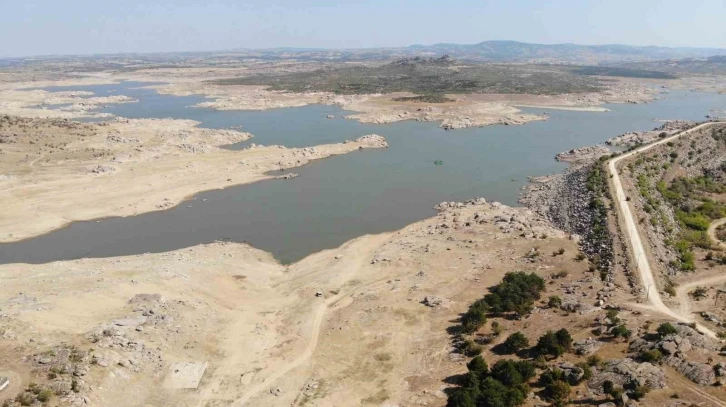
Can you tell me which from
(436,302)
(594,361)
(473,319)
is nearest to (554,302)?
(473,319)

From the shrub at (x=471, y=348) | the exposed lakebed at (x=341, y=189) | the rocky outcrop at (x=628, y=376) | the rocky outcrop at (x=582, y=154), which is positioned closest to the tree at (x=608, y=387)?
the rocky outcrop at (x=628, y=376)

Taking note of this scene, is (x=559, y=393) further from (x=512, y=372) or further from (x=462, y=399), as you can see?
(x=462, y=399)

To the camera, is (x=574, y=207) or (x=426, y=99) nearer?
(x=574, y=207)

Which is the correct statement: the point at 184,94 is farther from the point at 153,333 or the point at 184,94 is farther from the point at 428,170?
the point at 153,333

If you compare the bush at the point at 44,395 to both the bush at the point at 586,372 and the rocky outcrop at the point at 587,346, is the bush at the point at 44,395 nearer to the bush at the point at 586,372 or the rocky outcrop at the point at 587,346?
the bush at the point at 586,372

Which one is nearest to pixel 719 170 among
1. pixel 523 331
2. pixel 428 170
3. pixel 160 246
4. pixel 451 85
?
pixel 428 170

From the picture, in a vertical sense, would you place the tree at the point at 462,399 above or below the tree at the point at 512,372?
below
